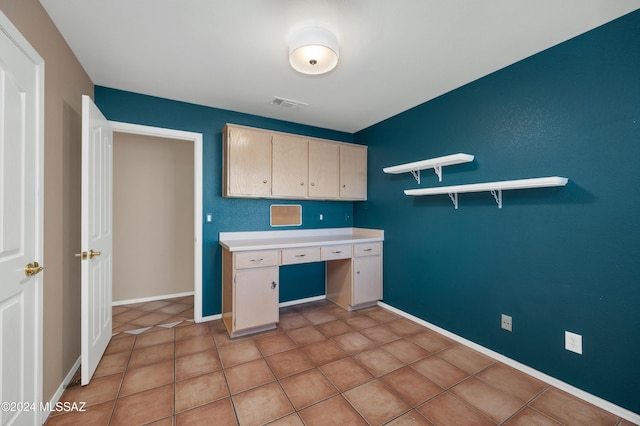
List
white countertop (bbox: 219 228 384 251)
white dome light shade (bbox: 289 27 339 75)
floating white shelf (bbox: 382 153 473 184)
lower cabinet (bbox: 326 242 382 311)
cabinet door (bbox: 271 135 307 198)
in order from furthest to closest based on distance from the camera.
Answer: lower cabinet (bbox: 326 242 382 311) → cabinet door (bbox: 271 135 307 198) → white countertop (bbox: 219 228 384 251) → floating white shelf (bbox: 382 153 473 184) → white dome light shade (bbox: 289 27 339 75)

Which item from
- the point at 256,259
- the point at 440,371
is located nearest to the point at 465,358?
the point at 440,371

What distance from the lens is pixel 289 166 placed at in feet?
10.4

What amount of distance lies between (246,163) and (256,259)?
106cm

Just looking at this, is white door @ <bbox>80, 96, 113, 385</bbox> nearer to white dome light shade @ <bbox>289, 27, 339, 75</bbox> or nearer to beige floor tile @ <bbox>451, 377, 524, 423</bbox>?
white dome light shade @ <bbox>289, 27, 339, 75</bbox>

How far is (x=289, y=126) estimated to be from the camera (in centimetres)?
352

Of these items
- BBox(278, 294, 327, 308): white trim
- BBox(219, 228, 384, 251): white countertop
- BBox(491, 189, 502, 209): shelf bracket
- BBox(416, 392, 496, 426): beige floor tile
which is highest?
BBox(491, 189, 502, 209): shelf bracket

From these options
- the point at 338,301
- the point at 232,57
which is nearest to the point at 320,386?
the point at 338,301

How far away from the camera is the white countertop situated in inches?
111

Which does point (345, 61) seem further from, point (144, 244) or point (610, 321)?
point (144, 244)

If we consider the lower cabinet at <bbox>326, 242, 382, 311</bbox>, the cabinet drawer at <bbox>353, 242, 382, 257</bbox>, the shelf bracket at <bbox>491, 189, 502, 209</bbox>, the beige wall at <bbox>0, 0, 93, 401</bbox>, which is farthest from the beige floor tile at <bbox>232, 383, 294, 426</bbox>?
the shelf bracket at <bbox>491, 189, 502, 209</bbox>

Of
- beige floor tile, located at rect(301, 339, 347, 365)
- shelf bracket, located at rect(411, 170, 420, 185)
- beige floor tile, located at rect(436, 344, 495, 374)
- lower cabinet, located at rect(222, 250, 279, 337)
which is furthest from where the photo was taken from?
shelf bracket, located at rect(411, 170, 420, 185)

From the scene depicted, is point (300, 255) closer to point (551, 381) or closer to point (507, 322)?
point (507, 322)

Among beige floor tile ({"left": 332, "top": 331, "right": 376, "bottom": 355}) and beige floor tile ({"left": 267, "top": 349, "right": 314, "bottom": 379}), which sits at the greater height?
beige floor tile ({"left": 267, "top": 349, "right": 314, "bottom": 379})

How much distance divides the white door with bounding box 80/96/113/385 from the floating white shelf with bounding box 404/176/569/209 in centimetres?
276
